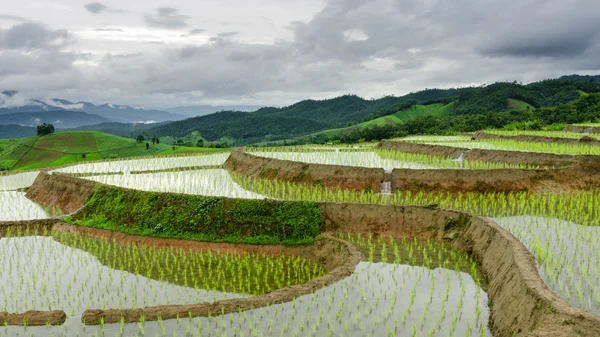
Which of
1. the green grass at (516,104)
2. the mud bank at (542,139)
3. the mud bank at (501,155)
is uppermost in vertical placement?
the green grass at (516,104)

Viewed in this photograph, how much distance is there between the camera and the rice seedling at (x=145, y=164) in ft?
70.9

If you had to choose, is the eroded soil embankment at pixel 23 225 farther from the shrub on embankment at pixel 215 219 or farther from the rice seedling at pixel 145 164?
the rice seedling at pixel 145 164

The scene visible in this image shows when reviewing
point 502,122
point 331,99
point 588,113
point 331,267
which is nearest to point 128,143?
point 502,122

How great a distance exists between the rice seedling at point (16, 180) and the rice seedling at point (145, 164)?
1382mm

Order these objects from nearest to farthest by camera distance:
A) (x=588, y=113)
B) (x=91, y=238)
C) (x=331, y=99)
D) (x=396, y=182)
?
(x=91, y=238), (x=396, y=182), (x=588, y=113), (x=331, y=99)

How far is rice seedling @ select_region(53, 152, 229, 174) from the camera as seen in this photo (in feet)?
70.9

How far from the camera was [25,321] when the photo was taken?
6.79 meters

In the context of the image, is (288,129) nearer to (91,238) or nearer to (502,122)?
(502,122)

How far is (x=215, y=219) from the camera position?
40.3ft

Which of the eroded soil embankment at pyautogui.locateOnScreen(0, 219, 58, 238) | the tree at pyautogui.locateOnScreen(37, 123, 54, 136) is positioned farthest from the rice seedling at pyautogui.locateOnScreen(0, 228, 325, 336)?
the tree at pyautogui.locateOnScreen(37, 123, 54, 136)

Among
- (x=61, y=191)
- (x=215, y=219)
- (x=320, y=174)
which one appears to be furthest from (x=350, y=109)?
(x=215, y=219)

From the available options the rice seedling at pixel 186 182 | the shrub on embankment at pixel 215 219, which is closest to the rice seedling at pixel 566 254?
the shrub on embankment at pixel 215 219

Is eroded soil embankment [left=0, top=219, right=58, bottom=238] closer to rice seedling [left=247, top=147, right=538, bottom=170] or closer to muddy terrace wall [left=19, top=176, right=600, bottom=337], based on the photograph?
muddy terrace wall [left=19, top=176, right=600, bottom=337]

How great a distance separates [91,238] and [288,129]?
102 m
